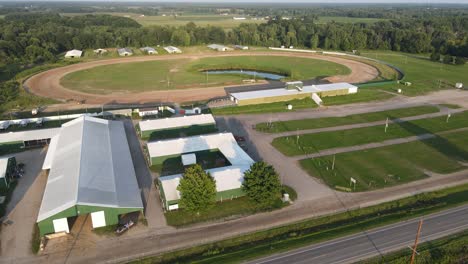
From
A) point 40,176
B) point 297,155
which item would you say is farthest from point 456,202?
point 40,176

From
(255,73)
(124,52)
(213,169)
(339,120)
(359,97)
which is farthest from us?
(124,52)

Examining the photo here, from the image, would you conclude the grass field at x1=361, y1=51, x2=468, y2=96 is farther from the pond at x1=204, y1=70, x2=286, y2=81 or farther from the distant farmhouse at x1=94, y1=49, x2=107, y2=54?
the distant farmhouse at x1=94, y1=49, x2=107, y2=54

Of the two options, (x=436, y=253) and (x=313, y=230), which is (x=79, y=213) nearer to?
(x=313, y=230)

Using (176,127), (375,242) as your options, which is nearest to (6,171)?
(176,127)

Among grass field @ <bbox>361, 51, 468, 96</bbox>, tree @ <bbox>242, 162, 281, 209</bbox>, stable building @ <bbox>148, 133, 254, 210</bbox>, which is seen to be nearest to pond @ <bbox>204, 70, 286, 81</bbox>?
grass field @ <bbox>361, 51, 468, 96</bbox>

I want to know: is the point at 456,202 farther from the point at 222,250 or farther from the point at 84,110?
the point at 84,110
